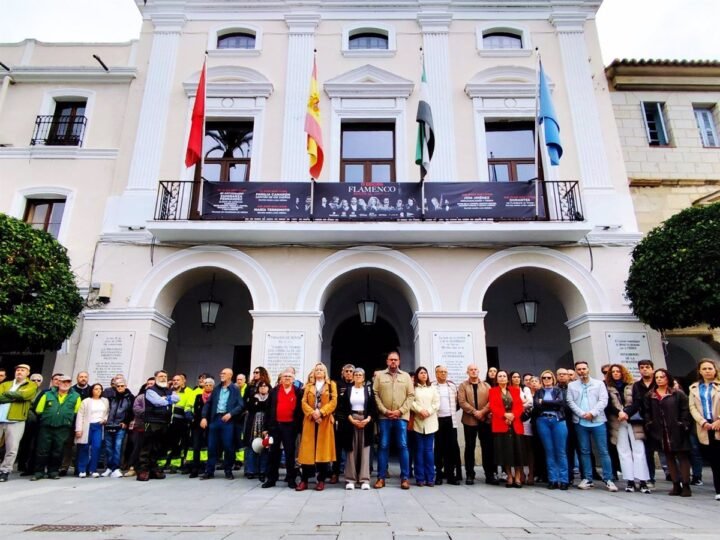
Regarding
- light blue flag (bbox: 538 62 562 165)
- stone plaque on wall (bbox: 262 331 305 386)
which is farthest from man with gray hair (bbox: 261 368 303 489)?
light blue flag (bbox: 538 62 562 165)

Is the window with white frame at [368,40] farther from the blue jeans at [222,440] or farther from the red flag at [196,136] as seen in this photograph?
the blue jeans at [222,440]

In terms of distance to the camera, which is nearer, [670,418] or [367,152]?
[670,418]

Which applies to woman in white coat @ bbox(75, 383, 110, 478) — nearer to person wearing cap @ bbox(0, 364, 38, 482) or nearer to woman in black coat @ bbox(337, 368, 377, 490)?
person wearing cap @ bbox(0, 364, 38, 482)

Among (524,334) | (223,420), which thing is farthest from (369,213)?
(524,334)

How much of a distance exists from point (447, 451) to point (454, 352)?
2.83 m

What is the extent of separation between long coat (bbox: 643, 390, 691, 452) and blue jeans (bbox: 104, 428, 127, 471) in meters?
7.99

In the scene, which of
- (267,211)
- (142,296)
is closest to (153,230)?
(142,296)

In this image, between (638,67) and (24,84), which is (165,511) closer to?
(24,84)

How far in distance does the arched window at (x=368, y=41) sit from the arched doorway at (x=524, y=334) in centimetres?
709

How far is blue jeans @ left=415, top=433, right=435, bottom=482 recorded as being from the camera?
6.74 metres

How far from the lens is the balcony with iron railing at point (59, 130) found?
11.9 meters

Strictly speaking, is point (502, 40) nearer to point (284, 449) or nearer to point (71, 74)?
point (71, 74)

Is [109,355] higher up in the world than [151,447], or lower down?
higher up

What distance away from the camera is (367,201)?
10.3 m
